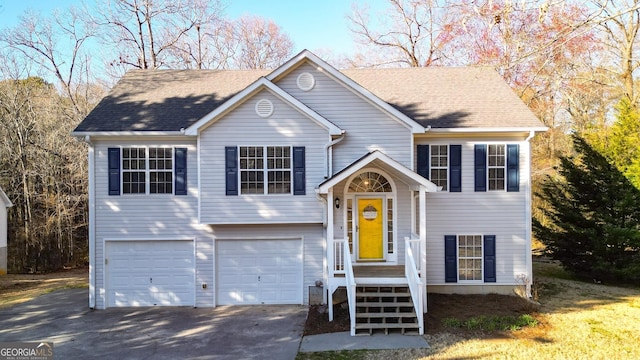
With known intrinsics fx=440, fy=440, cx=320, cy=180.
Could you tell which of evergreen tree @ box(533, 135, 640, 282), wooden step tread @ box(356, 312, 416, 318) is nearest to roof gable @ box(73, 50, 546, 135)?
evergreen tree @ box(533, 135, 640, 282)

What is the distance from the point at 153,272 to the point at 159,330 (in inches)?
97.6

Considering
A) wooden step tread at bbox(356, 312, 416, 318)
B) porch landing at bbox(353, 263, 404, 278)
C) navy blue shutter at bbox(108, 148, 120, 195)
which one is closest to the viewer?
wooden step tread at bbox(356, 312, 416, 318)

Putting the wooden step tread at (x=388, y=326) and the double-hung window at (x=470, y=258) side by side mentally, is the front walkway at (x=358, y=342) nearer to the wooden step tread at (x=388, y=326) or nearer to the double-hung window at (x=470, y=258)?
the wooden step tread at (x=388, y=326)

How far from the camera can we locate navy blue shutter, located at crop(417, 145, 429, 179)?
12430 mm

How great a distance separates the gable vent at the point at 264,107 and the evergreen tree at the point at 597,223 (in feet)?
34.3

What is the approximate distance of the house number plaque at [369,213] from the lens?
478 inches

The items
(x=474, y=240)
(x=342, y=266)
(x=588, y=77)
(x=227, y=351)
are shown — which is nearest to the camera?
(x=227, y=351)

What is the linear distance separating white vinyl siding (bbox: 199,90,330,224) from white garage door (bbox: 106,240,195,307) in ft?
5.69

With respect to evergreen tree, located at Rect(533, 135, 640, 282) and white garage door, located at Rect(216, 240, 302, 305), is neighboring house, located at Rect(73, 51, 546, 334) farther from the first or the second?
evergreen tree, located at Rect(533, 135, 640, 282)

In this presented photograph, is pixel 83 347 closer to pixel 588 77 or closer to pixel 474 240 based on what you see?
pixel 474 240

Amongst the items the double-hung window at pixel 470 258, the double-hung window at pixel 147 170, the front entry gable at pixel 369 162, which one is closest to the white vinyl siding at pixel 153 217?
the double-hung window at pixel 147 170

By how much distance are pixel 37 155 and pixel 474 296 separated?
21262 mm

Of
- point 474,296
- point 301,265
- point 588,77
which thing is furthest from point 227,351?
point 588,77

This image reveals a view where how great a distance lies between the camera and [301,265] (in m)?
12.1
